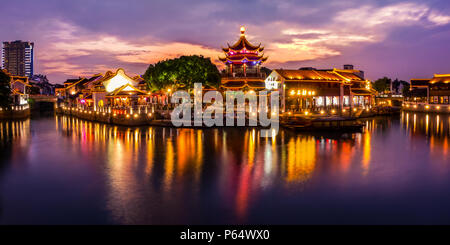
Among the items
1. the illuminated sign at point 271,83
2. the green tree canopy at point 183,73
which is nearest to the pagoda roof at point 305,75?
the illuminated sign at point 271,83

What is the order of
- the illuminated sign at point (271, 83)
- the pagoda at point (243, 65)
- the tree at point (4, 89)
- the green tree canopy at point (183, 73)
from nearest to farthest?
the tree at point (4, 89), the green tree canopy at point (183, 73), the pagoda at point (243, 65), the illuminated sign at point (271, 83)

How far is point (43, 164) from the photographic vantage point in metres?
20.9

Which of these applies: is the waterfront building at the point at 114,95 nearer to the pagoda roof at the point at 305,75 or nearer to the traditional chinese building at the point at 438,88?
the pagoda roof at the point at 305,75

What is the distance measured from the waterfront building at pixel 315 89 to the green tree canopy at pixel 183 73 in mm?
10201

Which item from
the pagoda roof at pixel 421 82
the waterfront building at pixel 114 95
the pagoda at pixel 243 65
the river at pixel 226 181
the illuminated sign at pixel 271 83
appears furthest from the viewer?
the pagoda roof at pixel 421 82

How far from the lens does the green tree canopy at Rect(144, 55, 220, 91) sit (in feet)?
148

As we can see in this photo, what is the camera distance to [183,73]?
148 ft

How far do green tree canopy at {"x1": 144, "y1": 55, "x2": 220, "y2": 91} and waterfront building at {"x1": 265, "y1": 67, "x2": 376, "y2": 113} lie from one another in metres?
10.2

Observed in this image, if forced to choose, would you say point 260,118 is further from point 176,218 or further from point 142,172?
point 176,218

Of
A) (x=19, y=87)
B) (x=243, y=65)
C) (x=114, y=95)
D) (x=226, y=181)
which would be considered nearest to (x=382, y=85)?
(x=243, y=65)

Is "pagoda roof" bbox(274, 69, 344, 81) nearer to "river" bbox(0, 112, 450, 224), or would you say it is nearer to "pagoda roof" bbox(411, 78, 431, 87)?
"pagoda roof" bbox(411, 78, 431, 87)

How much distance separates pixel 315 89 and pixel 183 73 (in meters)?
20.3

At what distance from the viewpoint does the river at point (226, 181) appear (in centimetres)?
1197

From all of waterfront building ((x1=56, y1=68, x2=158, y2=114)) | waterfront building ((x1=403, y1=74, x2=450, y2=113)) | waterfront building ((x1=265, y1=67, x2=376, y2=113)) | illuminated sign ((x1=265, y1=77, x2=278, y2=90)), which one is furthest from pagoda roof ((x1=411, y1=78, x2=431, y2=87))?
waterfront building ((x1=56, y1=68, x2=158, y2=114))
